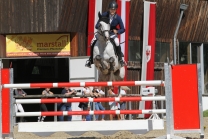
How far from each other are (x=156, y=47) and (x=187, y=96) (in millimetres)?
15336

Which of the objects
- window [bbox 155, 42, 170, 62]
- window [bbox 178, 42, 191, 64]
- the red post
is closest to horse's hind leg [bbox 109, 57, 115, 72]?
the red post

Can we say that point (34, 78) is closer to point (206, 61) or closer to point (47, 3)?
point (47, 3)

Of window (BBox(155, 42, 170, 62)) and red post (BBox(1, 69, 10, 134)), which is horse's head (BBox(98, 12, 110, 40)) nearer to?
red post (BBox(1, 69, 10, 134))

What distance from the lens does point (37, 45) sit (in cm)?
2192

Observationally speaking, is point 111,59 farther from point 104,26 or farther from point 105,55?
point 104,26

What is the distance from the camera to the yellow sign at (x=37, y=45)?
2181 cm

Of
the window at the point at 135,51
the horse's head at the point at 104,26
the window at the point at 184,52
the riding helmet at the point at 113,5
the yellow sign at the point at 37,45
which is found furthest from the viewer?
the window at the point at 184,52

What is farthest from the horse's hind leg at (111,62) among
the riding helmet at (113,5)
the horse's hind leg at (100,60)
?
the riding helmet at (113,5)

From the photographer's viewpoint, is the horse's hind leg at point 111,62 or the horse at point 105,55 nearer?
the horse at point 105,55

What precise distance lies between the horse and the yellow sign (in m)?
8.13

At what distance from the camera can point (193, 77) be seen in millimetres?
10078

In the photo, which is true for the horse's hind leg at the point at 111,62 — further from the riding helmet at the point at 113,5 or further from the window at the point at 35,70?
the window at the point at 35,70

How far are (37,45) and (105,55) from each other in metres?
9.14

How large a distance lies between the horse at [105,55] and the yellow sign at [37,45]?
8.13 meters
